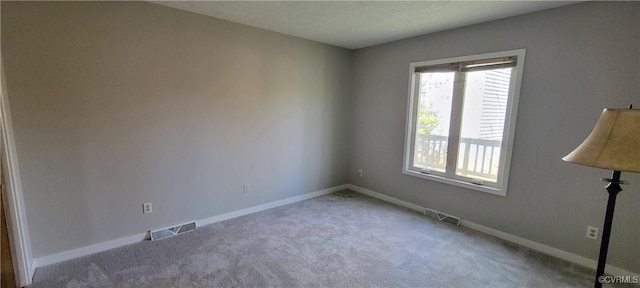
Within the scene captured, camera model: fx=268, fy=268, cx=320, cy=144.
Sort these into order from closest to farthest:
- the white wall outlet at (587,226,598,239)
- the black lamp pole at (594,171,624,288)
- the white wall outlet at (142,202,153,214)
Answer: the black lamp pole at (594,171,624,288), the white wall outlet at (587,226,598,239), the white wall outlet at (142,202,153,214)

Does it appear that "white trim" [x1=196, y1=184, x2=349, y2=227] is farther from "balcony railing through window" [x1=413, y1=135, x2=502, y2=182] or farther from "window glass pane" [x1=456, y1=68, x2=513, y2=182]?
"window glass pane" [x1=456, y1=68, x2=513, y2=182]

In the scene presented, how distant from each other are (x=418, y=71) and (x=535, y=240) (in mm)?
2266

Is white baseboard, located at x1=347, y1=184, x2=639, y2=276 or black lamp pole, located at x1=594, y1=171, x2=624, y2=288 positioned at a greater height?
black lamp pole, located at x1=594, y1=171, x2=624, y2=288

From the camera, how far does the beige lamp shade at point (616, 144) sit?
118cm

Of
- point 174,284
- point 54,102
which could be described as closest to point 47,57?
point 54,102

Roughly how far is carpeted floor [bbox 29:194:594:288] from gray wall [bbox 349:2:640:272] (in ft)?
1.03

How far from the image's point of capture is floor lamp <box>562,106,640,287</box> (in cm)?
118

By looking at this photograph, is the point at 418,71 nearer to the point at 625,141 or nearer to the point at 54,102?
the point at 625,141

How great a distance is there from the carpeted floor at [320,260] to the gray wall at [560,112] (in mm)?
314

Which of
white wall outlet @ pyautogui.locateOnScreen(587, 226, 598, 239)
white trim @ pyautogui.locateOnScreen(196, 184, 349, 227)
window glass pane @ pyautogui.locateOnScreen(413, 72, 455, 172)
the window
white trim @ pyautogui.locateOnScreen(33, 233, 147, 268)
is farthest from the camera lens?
window glass pane @ pyautogui.locateOnScreen(413, 72, 455, 172)

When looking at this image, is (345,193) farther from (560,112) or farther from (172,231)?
(560,112)

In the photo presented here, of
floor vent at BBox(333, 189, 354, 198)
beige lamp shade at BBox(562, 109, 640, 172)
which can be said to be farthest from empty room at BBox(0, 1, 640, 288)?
floor vent at BBox(333, 189, 354, 198)

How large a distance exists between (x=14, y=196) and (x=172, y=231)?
125cm

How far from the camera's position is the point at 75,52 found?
2.23 m
